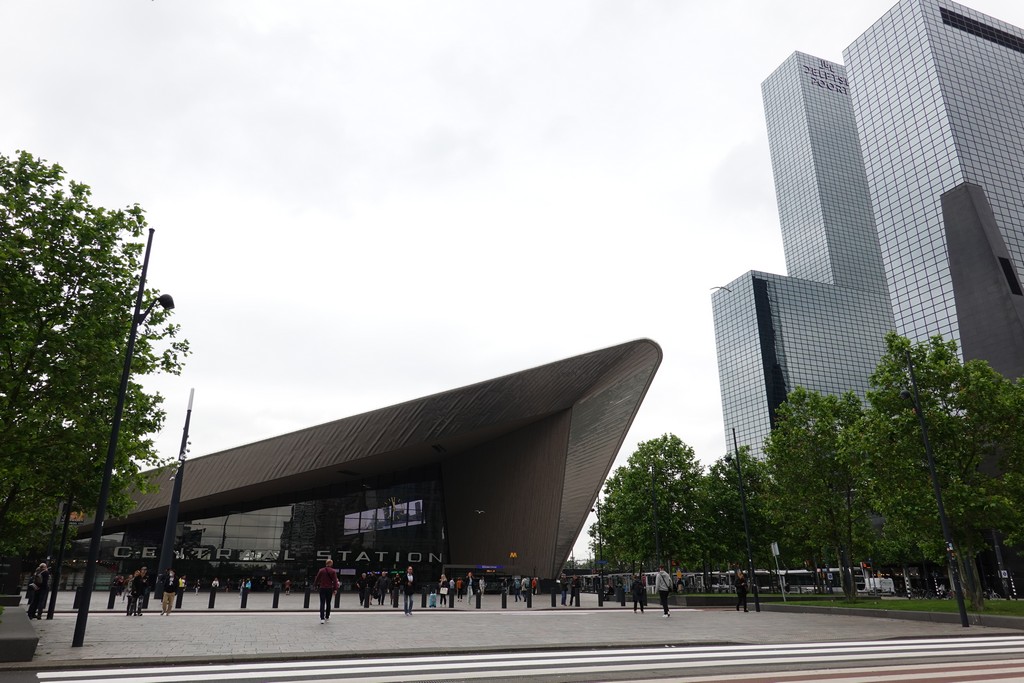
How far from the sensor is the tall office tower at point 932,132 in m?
89.3

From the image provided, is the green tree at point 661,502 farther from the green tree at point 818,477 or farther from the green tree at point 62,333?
the green tree at point 62,333

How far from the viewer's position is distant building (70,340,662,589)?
35.5 m

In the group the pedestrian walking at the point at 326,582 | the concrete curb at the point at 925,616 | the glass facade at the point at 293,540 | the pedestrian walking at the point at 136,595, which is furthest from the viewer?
the glass facade at the point at 293,540

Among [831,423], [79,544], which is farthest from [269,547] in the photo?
[831,423]

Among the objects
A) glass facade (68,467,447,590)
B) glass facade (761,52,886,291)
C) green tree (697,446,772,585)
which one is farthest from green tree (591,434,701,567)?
glass facade (761,52,886,291)

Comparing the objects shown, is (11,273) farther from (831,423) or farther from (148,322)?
(831,423)

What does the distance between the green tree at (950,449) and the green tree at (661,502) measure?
735 inches

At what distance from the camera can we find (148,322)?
53.4 ft

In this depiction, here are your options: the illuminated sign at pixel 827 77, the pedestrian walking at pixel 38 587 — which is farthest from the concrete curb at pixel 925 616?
the illuminated sign at pixel 827 77

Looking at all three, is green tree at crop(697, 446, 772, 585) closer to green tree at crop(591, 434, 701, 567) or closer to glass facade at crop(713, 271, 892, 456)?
green tree at crop(591, 434, 701, 567)

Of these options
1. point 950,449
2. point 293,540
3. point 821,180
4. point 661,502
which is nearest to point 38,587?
point 293,540

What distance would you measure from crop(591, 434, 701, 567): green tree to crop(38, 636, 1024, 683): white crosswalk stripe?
29.4m

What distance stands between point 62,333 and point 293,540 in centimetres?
3231

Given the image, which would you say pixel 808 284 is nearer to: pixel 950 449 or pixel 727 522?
pixel 727 522
